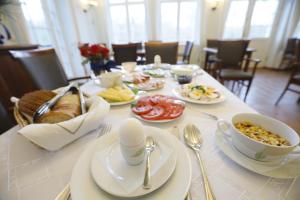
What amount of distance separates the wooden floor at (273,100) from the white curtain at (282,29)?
3.68ft

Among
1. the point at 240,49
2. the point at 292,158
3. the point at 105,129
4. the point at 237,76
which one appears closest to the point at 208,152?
the point at 292,158

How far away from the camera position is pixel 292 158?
1.13 feet

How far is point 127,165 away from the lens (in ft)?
1.09

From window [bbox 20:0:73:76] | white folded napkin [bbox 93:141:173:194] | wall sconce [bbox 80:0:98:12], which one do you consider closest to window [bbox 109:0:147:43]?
wall sconce [bbox 80:0:98:12]

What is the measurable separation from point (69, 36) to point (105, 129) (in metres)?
3.56

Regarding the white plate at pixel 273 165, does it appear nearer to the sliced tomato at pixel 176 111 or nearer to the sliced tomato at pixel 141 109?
the sliced tomato at pixel 176 111

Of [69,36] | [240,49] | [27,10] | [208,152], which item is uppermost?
[27,10]

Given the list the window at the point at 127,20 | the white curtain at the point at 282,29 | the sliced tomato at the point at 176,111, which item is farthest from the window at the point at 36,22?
the white curtain at the point at 282,29

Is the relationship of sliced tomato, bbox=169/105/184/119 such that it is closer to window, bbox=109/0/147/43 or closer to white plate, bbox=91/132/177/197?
white plate, bbox=91/132/177/197

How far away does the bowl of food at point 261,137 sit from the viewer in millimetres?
319

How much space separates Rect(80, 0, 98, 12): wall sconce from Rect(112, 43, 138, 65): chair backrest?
2.53m

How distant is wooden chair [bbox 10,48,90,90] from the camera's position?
918 millimetres

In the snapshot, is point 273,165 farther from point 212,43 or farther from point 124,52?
point 212,43

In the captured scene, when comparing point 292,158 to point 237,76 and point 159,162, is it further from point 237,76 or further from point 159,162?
point 237,76
